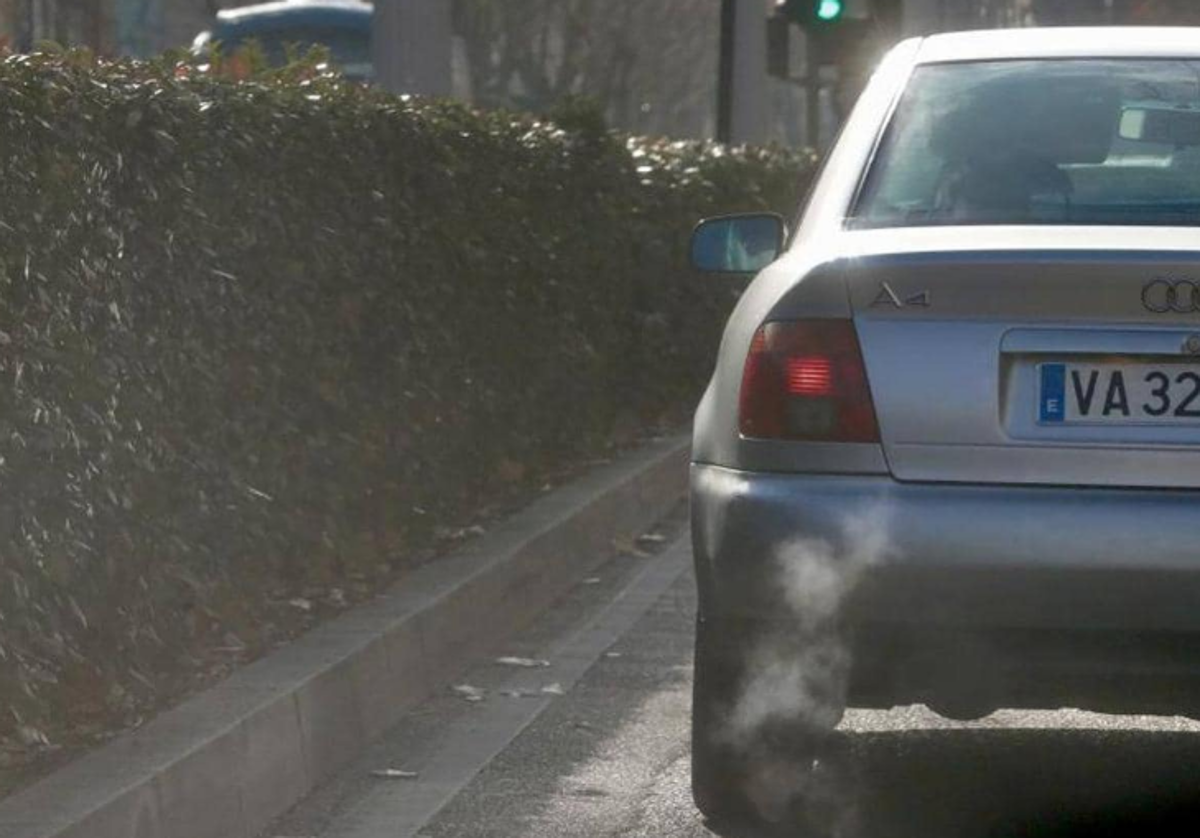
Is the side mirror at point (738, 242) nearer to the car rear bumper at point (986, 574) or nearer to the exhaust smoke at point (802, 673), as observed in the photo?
the exhaust smoke at point (802, 673)

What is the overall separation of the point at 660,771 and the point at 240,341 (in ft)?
5.08

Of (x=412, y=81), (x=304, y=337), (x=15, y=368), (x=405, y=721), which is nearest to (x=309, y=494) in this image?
(x=304, y=337)

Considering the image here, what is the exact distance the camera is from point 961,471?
5.80m

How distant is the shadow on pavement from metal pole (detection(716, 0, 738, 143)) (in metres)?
14.3

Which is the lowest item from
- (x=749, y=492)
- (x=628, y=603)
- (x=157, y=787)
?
(x=628, y=603)

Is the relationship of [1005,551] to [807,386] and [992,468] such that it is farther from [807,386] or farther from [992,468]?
[807,386]

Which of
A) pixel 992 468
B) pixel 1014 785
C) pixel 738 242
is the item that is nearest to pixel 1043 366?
pixel 992 468

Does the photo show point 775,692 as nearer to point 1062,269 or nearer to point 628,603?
point 1062,269

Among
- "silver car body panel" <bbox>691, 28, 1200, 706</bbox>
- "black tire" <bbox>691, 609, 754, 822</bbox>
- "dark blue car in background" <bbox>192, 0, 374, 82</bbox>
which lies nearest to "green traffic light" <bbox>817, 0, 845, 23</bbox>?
→ "dark blue car in background" <bbox>192, 0, 374, 82</bbox>

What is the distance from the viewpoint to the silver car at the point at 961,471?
5.74 m

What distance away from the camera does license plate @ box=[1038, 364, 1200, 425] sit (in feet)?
18.9

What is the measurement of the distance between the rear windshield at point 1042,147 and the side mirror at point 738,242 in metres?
0.72

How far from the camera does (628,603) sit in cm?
1023

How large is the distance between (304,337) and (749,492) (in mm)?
2852
